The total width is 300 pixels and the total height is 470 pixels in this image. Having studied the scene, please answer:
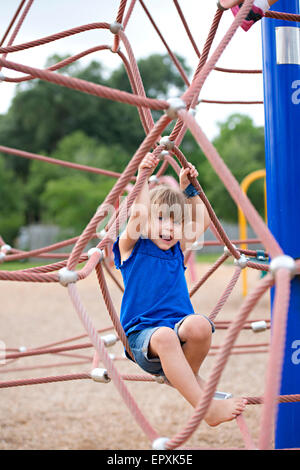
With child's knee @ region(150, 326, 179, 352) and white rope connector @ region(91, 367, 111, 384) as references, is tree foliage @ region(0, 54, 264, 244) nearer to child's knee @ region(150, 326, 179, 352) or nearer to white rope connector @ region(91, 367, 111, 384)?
white rope connector @ region(91, 367, 111, 384)

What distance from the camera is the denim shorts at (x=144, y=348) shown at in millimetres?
847

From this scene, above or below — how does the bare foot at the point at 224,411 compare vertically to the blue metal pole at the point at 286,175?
below

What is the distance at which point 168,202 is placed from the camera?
966mm

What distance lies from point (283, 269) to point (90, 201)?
8736 mm

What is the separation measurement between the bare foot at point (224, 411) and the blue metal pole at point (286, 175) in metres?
0.21

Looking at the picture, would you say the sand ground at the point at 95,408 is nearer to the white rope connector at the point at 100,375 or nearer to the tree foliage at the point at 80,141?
the white rope connector at the point at 100,375

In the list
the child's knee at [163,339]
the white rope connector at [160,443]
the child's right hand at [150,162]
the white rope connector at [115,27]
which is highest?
the white rope connector at [115,27]

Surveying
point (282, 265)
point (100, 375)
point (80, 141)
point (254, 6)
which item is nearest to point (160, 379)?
point (100, 375)

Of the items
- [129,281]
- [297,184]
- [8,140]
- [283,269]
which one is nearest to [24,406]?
[129,281]

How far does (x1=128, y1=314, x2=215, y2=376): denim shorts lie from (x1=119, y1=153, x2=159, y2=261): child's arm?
0.53 ft
